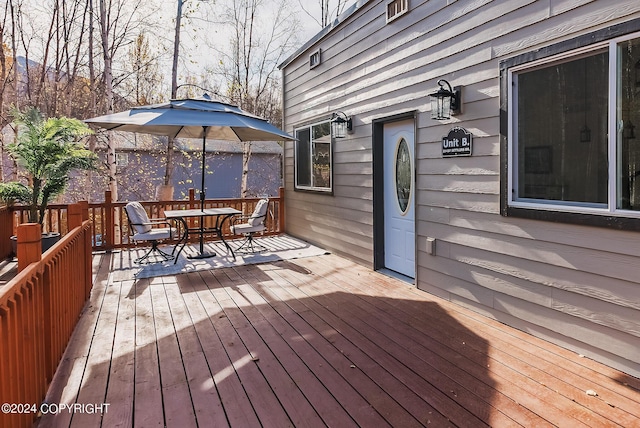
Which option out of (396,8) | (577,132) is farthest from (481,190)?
(396,8)

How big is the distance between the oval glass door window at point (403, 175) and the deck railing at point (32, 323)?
11.3 feet

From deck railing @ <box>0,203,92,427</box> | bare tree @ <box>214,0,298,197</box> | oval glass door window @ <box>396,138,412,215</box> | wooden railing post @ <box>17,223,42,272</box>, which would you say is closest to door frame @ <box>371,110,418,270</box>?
oval glass door window @ <box>396,138,412,215</box>

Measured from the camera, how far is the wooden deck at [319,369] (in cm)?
206

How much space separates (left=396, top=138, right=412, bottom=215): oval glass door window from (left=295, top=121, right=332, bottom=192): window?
161cm

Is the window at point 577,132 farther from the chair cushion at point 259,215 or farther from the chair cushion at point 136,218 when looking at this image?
the chair cushion at point 136,218

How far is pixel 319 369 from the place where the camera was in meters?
2.55

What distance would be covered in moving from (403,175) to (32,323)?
3.84 meters

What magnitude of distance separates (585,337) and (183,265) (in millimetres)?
4642

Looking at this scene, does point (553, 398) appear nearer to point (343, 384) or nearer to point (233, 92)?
point (343, 384)

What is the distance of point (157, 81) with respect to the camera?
1188 cm

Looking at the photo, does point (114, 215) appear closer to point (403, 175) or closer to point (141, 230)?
point (141, 230)

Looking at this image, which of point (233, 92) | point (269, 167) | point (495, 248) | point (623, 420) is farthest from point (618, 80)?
point (269, 167)

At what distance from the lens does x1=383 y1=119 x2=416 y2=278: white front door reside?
15.0 ft

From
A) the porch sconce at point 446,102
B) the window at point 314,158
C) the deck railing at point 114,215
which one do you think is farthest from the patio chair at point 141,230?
the porch sconce at point 446,102
